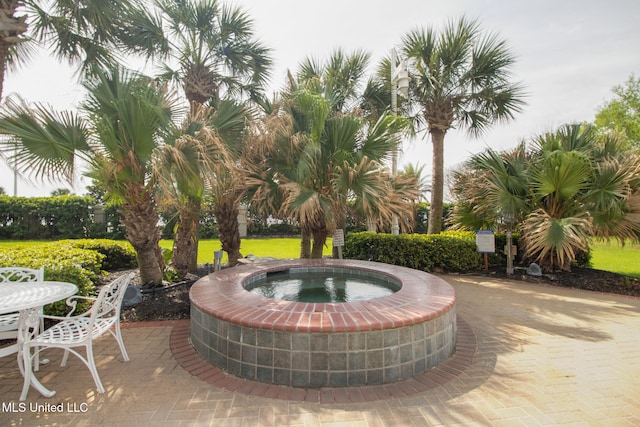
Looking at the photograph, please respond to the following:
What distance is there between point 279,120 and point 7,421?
605 centimetres

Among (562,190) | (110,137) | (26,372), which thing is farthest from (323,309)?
(562,190)

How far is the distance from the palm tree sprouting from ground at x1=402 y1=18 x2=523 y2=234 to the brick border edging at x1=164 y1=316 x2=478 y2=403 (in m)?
7.53

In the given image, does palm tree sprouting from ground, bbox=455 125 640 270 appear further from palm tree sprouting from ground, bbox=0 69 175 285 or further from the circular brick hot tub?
palm tree sprouting from ground, bbox=0 69 175 285

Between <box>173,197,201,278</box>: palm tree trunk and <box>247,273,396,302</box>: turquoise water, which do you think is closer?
<box>247,273,396,302</box>: turquoise water

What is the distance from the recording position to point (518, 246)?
899cm

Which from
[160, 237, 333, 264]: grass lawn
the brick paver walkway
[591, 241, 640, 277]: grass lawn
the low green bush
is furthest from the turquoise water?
[591, 241, 640, 277]: grass lawn

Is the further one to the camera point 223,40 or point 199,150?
point 223,40

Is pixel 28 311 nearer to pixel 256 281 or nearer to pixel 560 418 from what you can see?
pixel 256 281

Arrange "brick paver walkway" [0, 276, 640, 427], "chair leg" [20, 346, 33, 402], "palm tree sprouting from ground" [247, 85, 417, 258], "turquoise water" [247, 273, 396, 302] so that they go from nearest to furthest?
"brick paver walkway" [0, 276, 640, 427], "chair leg" [20, 346, 33, 402], "turquoise water" [247, 273, 396, 302], "palm tree sprouting from ground" [247, 85, 417, 258]

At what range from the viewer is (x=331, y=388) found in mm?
2992

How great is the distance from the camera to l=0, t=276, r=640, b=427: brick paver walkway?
8.46ft

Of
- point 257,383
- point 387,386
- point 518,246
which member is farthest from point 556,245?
point 257,383

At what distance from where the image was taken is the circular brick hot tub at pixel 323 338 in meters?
3.00

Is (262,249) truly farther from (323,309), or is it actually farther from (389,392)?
(389,392)
